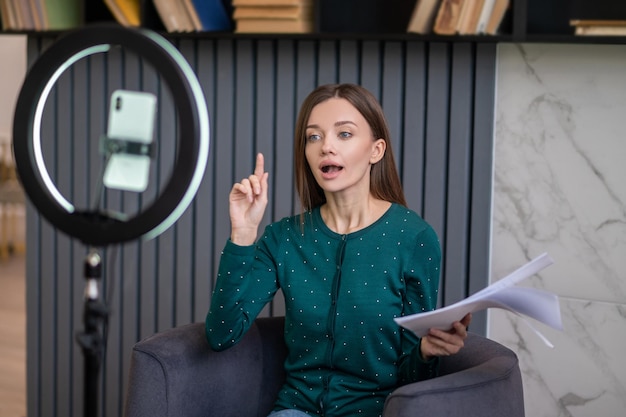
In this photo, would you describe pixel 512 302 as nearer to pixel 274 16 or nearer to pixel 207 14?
pixel 274 16

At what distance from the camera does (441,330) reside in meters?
1.59

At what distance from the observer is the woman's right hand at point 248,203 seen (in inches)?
62.8

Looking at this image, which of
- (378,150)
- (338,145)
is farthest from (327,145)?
(378,150)

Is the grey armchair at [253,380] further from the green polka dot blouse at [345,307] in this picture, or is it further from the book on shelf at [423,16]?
the book on shelf at [423,16]

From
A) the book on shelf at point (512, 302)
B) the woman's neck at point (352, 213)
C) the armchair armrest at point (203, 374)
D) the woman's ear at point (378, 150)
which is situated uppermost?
→ the woman's ear at point (378, 150)

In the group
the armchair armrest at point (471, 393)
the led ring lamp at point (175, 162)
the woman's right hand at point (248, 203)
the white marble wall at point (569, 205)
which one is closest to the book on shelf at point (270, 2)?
the white marble wall at point (569, 205)

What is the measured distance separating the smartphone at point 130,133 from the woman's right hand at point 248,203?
25.6 inches

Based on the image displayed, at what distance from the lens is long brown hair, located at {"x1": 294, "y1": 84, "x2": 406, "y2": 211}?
1865 millimetres

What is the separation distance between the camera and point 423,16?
7.58ft

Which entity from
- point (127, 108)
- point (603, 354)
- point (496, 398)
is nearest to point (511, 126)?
point (603, 354)

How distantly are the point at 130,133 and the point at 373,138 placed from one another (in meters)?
1.02

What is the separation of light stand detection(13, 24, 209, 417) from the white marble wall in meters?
1.63

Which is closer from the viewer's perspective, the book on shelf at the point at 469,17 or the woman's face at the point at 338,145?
the woman's face at the point at 338,145

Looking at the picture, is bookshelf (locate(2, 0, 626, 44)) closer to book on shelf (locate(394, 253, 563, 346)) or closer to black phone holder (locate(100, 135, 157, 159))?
book on shelf (locate(394, 253, 563, 346))
